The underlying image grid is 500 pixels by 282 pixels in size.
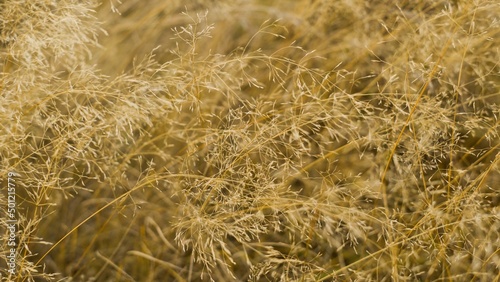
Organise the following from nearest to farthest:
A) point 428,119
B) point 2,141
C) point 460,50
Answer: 1. point 2,141
2. point 428,119
3. point 460,50

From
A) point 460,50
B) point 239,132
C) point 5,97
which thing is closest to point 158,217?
point 239,132

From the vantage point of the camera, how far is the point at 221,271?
6.77ft

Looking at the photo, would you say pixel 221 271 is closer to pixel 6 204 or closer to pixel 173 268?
pixel 173 268

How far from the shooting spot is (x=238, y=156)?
184 centimetres

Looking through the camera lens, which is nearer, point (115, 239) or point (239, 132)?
point (239, 132)

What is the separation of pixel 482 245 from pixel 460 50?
639 mm

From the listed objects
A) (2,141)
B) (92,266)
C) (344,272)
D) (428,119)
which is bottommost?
(344,272)

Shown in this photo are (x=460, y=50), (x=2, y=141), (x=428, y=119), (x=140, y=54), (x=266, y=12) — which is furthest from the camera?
(x=266, y=12)

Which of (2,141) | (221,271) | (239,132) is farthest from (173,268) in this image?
(2,141)

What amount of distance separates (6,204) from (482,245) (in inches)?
52.1

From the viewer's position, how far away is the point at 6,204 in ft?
6.12

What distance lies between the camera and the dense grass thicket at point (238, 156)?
1829mm

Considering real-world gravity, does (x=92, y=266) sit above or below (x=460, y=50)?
below

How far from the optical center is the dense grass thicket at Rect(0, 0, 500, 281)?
183 cm
